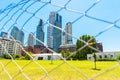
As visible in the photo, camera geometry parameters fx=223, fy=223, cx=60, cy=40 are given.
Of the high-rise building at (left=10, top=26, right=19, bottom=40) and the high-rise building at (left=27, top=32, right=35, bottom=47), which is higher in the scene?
the high-rise building at (left=10, top=26, right=19, bottom=40)

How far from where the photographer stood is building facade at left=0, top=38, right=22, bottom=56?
1225 mm

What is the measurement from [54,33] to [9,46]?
492 mm

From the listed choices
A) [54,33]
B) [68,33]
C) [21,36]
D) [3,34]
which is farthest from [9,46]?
[68,33]

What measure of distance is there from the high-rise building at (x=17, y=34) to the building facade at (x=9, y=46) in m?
0.02

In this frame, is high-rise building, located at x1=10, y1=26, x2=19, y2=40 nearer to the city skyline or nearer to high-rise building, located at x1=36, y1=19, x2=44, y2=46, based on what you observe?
the city skyline

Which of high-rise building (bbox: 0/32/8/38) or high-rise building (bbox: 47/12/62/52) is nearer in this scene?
high-rise building (bbox: 47/12/62/52)

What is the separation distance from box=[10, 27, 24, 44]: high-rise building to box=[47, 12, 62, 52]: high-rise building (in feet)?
0.73

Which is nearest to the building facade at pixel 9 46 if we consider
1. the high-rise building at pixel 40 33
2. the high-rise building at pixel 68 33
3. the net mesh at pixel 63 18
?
the net mesh at pixel 63 18

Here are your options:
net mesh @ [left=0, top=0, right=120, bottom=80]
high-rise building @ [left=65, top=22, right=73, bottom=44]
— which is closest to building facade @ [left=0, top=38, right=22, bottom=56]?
net mesh @ [left=0, top=0, right=120, bottom=80]

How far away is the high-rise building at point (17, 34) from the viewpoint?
1.19 meters

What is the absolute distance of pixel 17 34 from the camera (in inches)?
48.6

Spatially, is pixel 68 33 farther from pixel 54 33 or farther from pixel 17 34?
pixel 17 34

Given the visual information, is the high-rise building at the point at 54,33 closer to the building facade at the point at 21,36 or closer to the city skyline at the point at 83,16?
the city skyline at the point at 83,16

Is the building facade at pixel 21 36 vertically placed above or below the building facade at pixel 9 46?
above
